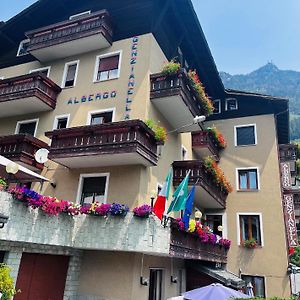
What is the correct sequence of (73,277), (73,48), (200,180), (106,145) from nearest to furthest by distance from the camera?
(73,277)
(106,145)
(200,180)
(73,48)

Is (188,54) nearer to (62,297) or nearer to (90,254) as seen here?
(90,254)

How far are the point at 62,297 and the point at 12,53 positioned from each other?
15.1 m

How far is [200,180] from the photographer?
15891 mm

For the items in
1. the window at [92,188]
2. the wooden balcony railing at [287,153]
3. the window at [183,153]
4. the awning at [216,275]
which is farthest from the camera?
the wooden balcony railing at [287,153]

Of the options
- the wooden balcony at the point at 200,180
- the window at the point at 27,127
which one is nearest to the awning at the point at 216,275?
the wooden balcony at the point at 200,180

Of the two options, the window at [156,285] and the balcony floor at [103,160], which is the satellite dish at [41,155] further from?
the window at [156,285]

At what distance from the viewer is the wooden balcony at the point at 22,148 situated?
45.4ft

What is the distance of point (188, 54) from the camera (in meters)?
20.2

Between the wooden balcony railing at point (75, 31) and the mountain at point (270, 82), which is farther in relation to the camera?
the mountain at point (270, 82)

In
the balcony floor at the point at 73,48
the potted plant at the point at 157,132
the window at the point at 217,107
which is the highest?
the window at the point at 217,107

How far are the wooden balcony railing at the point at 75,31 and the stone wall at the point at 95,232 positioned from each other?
30.7ft

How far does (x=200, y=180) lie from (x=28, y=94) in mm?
9402

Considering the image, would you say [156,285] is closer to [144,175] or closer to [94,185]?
[144,175]

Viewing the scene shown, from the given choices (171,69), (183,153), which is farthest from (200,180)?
(171,69)
